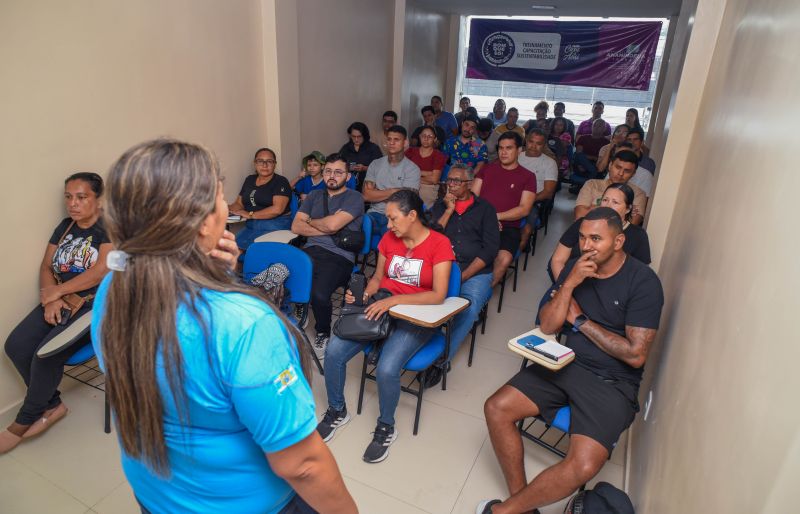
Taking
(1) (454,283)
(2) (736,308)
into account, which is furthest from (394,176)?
(2) (736,308)

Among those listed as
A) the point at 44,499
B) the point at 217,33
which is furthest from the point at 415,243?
the point at 217,33

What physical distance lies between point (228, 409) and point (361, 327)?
1544 mm

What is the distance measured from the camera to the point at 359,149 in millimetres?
5297

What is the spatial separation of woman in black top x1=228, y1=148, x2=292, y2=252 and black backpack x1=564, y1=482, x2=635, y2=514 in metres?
3.01

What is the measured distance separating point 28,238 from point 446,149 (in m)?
4.62

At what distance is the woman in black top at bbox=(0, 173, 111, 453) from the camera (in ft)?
7.76

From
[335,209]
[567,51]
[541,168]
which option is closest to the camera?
[335,209]

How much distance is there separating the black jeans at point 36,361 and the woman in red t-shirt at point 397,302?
1.30 m

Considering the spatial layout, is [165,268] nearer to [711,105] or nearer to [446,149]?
[711,105]

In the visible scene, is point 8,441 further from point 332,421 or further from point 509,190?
point 509,190

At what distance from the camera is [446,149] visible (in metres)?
6.09

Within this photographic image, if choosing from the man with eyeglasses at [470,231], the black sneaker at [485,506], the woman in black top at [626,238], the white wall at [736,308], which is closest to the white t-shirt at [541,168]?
the man with eyeglasses at [470,231]

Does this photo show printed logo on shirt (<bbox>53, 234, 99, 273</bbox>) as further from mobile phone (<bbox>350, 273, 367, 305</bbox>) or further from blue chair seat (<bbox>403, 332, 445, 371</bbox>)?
blue chair seat (<bbox>403, 332, 445, 371</bbox>)

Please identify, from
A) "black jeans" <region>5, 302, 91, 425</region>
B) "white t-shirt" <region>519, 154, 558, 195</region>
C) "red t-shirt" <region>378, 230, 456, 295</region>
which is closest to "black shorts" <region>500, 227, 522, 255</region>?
"white t-shirt" <region>519, 154, 558, 195</region>
